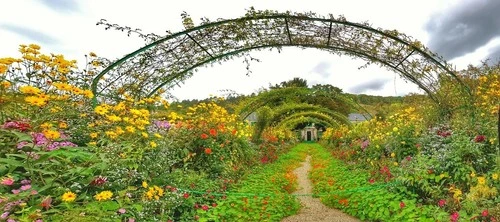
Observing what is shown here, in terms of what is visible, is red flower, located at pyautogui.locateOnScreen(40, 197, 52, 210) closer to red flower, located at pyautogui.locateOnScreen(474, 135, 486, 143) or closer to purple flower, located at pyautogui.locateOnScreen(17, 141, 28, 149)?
purple flower, located at pyautogui.locateOnScreen(17, 141, 28, 149)

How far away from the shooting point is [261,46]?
6.82 m

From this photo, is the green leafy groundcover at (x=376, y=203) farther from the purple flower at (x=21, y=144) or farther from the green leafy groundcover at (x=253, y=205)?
the purple flower at (x=21, y=144)

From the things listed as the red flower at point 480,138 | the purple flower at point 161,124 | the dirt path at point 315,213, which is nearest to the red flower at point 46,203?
the purple flower at point 161,124

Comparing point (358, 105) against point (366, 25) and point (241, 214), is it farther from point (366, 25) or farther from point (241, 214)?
point (241, 214)

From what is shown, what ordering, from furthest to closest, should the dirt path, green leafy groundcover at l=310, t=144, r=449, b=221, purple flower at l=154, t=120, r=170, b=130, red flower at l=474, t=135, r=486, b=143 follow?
the dirt path < red flower at l=474, t=135, r=486, b=143 < purple flower at l=154, t=120, r=170, b=130 < green leafy groundcover at l=310, t=144, r=449, b=221

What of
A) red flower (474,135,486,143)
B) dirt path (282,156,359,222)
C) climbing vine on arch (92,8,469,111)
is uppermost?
climbing vine on arch (92,8,469,111)

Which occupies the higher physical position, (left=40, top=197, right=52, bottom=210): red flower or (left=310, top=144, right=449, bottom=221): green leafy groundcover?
(left=40, top=197, right=52, bottom=210): red flower

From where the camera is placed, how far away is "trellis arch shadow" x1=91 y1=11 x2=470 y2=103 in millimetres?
5797

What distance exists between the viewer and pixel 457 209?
3982 mm

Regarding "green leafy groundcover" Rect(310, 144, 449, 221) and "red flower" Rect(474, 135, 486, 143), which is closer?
"green leafy groundcover" Rect(310, 144, 449, 221)

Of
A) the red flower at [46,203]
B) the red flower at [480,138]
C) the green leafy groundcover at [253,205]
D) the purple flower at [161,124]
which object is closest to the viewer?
the red flower at [46,203]

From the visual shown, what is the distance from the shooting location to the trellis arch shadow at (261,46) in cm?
580

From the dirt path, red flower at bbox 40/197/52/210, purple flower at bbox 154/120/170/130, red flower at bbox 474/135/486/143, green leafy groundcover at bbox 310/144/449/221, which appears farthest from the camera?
the dirt path

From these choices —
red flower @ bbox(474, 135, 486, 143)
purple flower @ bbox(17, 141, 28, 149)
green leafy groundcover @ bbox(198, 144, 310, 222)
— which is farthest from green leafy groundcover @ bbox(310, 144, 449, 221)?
purple flower @ bbox(17, 141, 28, 149)
